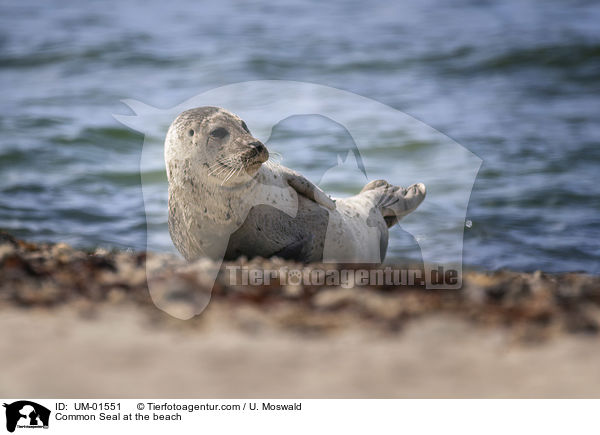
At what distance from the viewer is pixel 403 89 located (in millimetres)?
12664

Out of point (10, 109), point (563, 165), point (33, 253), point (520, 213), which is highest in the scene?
point (10, 109)

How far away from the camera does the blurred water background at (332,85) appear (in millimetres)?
8125

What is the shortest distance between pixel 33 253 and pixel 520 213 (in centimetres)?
554

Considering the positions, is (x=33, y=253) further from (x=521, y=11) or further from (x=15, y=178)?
(x=521, y=11)

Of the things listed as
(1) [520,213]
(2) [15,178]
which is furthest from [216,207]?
(2) [15,178]

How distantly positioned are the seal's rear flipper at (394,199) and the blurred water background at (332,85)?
1.26 meters

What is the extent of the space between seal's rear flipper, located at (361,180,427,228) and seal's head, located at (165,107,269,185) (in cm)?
161

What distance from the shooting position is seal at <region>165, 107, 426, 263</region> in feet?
14.4
